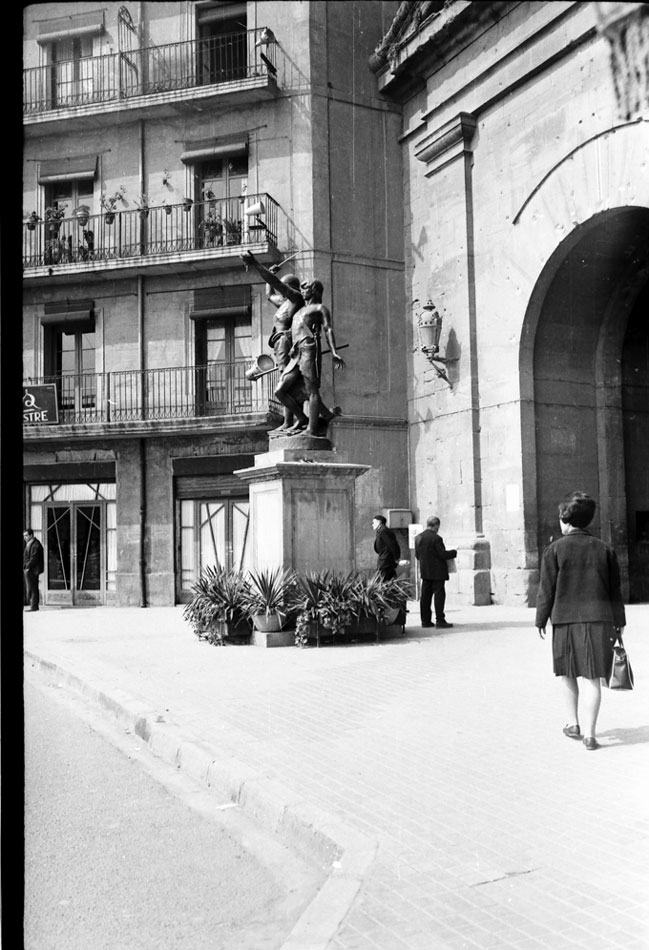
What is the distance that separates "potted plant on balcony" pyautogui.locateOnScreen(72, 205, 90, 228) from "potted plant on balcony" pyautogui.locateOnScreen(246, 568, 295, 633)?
42.4 feet

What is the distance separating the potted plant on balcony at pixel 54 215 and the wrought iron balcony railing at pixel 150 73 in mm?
2217

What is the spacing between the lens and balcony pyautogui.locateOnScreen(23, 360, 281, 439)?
21438 millimetres

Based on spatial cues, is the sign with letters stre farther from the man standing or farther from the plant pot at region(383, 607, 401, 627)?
the man standing

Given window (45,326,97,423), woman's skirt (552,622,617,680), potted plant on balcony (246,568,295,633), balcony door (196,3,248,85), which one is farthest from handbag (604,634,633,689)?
window (45,326,97,423)

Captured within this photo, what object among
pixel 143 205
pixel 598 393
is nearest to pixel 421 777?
pixel 598 393

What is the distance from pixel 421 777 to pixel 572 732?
1374mm

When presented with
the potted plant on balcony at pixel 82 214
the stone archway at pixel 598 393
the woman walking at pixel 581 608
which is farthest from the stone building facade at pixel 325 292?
the woman walking at pixel 581 608

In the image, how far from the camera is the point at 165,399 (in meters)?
22.3

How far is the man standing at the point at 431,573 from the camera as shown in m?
13.2

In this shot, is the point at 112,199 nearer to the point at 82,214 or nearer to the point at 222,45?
the point at 82,214

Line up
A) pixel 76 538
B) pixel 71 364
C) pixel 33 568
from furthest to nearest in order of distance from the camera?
pixel 71 364, pixel 76 538, pixel 33 568

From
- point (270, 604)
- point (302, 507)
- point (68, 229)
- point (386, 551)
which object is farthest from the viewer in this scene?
point (68, 229)

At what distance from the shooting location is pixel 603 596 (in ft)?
19.6

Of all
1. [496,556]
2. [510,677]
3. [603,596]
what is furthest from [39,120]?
[603,596]
